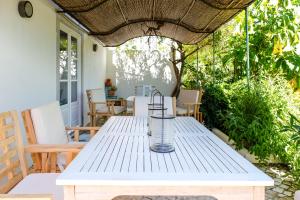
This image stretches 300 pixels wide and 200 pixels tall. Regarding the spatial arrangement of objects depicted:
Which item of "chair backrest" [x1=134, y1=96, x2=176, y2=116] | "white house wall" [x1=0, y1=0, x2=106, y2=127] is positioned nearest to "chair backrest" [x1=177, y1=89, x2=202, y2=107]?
"chair backrest" [x1=134, y1=96, x2=176, y2=116]

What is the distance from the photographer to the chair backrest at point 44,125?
2373 millimetres

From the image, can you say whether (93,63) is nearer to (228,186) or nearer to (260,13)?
(260,13)

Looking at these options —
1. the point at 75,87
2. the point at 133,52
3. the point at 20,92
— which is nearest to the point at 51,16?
the point at 20,92

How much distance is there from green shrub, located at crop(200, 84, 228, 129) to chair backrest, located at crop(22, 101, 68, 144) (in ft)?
12.3

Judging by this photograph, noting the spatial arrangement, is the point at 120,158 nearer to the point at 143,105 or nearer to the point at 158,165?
the point at 158,165

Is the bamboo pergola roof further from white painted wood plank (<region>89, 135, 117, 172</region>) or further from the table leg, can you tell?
the table leg

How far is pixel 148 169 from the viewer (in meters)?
1.54

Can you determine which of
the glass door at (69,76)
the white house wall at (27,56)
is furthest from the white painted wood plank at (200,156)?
the glass door at (69,76)

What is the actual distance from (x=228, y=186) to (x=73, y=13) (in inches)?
140

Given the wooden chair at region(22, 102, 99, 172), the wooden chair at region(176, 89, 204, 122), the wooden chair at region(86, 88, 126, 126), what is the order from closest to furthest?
the wooden chair at region(22, 102, 99, 172) < the wooden chair at region(176, 89, 204, 122) < the wooden chair at region(86, 88, 126, 126)

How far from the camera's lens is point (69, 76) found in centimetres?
566

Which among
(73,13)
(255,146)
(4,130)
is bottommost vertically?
(255,146)

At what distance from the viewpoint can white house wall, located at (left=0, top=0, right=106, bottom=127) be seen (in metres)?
3.09

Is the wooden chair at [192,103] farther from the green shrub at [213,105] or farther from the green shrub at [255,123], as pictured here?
the green shrub at [255,123]
